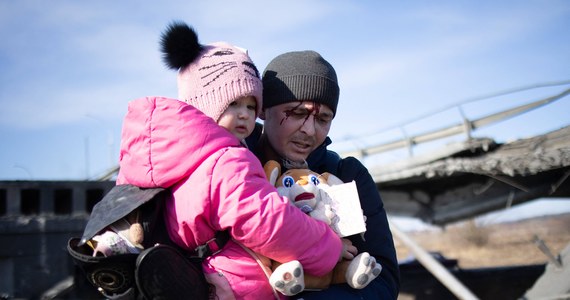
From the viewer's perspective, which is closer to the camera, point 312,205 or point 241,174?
point 241,174

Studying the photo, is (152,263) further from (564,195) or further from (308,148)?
(564,195)

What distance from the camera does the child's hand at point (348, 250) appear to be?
80.8 inches

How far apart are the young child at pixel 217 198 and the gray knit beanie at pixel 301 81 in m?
0.62

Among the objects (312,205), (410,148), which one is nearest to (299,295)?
(312,205)

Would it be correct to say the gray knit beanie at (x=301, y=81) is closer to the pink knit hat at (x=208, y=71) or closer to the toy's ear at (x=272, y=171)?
the pink knit hat at (x=208, y=71)

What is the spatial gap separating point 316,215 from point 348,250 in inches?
6.9

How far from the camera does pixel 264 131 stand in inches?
101

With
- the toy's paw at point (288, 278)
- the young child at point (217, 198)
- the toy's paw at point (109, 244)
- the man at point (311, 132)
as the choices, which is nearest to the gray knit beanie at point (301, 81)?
the man at point (311, 132)

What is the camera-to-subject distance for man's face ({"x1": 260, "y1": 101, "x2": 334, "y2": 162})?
2.41 meters

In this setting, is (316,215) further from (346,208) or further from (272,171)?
(272,171)

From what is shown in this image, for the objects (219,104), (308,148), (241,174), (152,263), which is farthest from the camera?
(308,148)

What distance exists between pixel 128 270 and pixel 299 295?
1.99 feet

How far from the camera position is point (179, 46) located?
2.27 meters

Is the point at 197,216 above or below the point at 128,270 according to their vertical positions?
above
